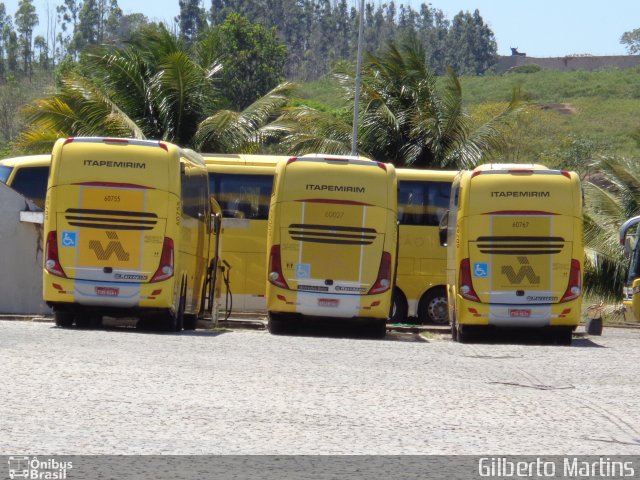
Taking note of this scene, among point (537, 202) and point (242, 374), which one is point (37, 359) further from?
point (537, 202)

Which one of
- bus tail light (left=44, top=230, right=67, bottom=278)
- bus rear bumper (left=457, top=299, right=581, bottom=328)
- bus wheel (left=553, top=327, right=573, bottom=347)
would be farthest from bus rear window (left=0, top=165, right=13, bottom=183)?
bus wheel (left=553, top=327, right=573, bottom=347)

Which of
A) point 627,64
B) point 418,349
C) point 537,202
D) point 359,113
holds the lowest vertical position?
point 418,349

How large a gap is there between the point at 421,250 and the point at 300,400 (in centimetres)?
1462

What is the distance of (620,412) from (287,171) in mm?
9724

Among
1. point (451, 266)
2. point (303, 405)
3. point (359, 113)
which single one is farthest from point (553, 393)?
point (359, 113)

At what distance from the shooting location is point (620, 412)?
970cm

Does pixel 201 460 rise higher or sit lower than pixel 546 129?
lower

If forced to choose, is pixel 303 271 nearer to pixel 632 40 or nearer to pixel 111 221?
pixel 111 221

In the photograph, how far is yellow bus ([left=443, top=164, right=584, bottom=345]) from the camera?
59.8 feet

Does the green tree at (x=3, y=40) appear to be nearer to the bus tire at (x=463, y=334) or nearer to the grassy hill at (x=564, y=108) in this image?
the grassy hill at (x=564, y=108)

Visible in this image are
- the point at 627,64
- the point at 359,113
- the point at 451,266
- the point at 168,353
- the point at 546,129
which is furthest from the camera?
the point at 627,64

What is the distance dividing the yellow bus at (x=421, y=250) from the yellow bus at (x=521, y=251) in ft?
18.3

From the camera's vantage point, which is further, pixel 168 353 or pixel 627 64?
pixel 627 64

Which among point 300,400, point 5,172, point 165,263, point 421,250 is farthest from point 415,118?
point 300,400
